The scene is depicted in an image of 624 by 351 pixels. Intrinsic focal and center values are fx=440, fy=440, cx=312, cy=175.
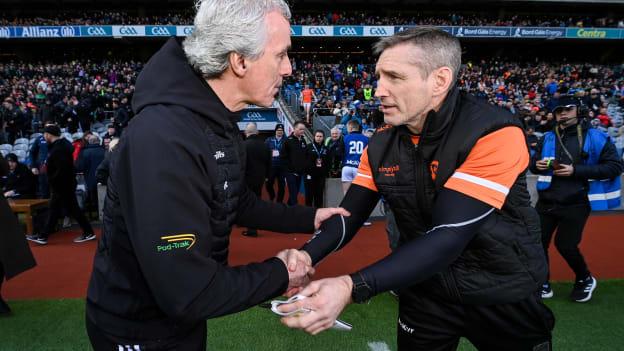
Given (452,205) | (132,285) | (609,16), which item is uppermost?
(609,16)

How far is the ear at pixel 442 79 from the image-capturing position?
5.66ft

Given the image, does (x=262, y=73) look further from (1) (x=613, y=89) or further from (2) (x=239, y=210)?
(1) (x=613, y=89)

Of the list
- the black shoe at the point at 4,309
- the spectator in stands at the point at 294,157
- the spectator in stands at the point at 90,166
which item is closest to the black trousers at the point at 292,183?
the spectator in stands at the point at 294,157

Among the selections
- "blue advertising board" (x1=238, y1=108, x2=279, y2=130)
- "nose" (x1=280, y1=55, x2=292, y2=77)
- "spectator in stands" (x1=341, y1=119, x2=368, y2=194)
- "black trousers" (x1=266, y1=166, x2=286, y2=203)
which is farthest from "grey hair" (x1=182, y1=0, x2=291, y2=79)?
"blue advertising board" (x1=238, y1=108, x2=279, y2=130)

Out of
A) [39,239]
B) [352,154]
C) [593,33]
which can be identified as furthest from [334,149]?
[593,33]

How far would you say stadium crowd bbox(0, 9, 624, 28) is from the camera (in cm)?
3241

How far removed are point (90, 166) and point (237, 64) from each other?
312 inches

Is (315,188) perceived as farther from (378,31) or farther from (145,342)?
(378,31)

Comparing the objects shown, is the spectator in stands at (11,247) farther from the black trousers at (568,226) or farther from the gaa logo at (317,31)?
the gaa logo at (317,31)

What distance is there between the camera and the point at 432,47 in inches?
66.8

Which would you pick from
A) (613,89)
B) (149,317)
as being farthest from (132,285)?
(613,89)

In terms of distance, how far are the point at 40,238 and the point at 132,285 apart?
6.56 m

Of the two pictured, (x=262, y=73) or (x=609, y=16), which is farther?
(x=609, y=16)

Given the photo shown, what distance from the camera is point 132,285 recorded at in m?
1.38
